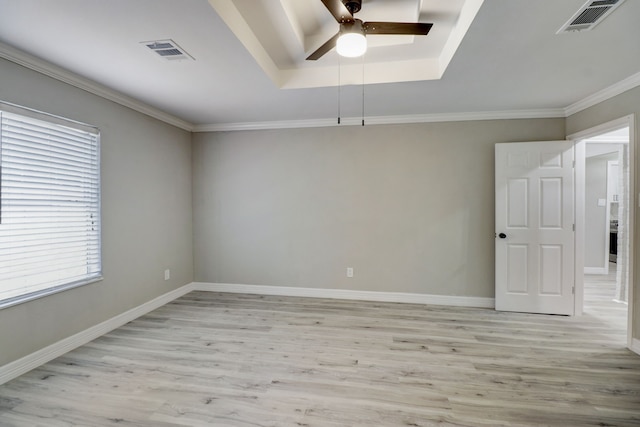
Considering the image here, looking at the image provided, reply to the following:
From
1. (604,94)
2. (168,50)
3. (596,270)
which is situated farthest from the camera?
(596,270)

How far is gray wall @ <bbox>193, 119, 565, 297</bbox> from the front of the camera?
3.71 m

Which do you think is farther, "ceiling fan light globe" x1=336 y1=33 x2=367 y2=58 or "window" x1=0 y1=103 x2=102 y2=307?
"window" x1=0 y1=103 x2=102 y2=307

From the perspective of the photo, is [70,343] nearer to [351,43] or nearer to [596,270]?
[351,43]

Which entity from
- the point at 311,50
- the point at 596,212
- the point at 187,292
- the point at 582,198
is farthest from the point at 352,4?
the point at 596,212

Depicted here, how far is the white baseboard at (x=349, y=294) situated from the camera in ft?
12.2

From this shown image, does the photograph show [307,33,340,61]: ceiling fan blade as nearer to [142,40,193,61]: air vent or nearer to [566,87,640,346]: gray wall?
[142,40,193,61]: air vent

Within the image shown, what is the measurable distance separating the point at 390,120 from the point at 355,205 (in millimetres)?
1234

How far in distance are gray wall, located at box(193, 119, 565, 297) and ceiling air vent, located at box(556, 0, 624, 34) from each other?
1867 millimetres

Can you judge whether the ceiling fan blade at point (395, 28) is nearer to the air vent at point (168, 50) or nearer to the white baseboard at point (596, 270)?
the air vent at point (168, 50)

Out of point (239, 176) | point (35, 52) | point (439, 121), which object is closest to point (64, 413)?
point (35, 52)

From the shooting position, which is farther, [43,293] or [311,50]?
[311,50]

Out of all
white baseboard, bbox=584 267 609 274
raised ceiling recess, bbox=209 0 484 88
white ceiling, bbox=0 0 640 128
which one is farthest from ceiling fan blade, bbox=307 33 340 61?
white baseboard, bbox=584 267 609 274

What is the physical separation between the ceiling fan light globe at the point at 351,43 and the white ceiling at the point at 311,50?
570 millimetres

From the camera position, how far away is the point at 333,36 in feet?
6.30
